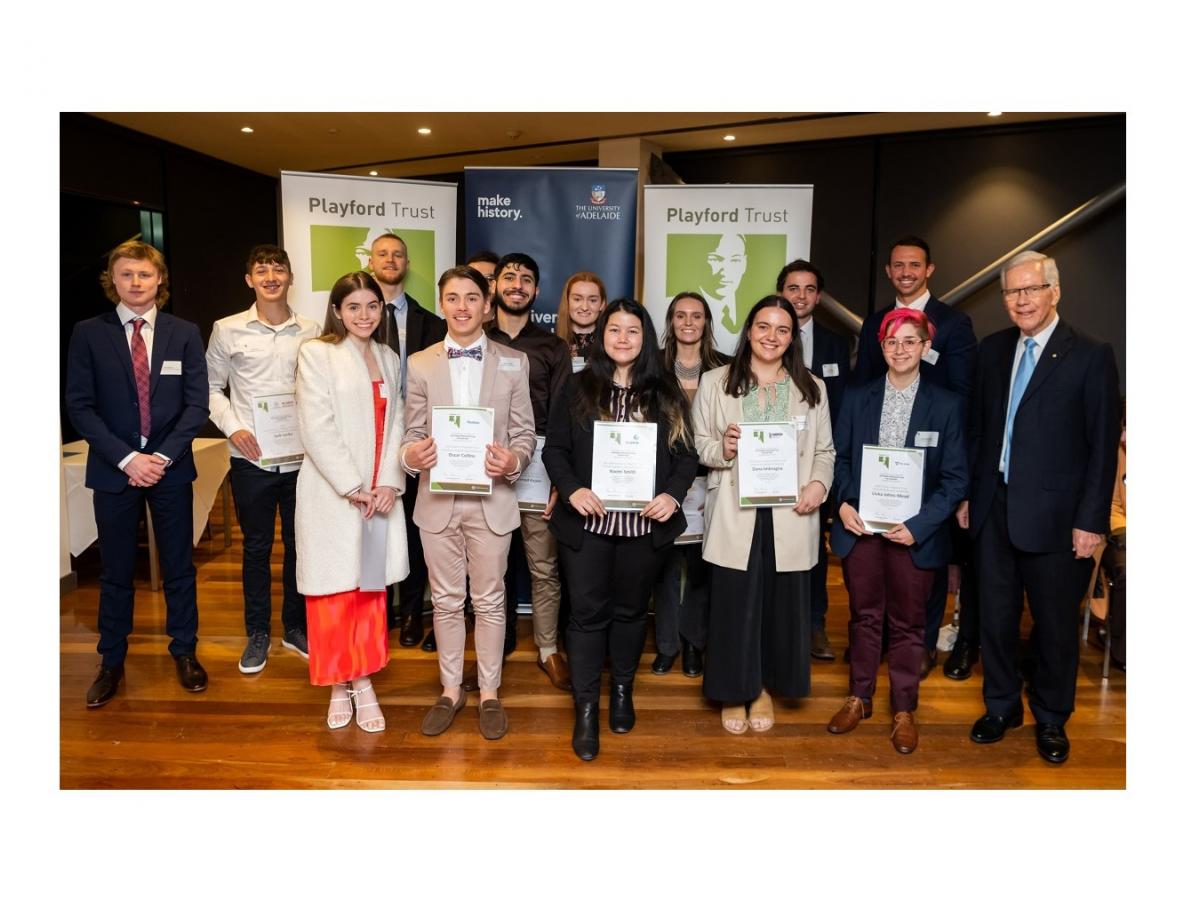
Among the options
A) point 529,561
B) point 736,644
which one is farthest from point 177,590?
point 736,644

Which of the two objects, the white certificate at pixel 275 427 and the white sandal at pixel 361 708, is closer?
the white sandal at pixel 361 708

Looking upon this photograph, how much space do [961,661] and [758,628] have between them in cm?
132

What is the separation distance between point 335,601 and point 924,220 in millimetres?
5695

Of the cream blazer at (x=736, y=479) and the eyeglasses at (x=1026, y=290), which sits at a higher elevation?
the eyeglasses at (x=1026, y=290)

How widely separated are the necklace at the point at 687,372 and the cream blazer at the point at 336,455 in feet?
3.82

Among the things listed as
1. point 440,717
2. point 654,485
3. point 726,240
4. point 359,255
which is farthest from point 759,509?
point 359,255

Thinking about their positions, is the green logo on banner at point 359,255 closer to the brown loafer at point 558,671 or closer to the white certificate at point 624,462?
the white certificate at point 624,462

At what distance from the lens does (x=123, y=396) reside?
127 inches

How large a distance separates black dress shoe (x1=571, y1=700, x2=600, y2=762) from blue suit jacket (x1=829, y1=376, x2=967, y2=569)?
111 centimetres

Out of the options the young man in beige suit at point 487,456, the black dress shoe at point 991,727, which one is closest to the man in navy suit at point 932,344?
the black dress shoe at point 991,727

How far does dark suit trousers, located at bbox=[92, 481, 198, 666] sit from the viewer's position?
3.30 meters

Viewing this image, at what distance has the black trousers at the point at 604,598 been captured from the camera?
289cm

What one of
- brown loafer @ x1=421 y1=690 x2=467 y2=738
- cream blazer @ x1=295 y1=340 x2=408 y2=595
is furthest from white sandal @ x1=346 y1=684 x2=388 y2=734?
Answer: cream blazer @ x1=295 y1=340 x2=408 y2=595

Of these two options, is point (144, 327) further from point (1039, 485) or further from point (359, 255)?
point (1039, 485)
